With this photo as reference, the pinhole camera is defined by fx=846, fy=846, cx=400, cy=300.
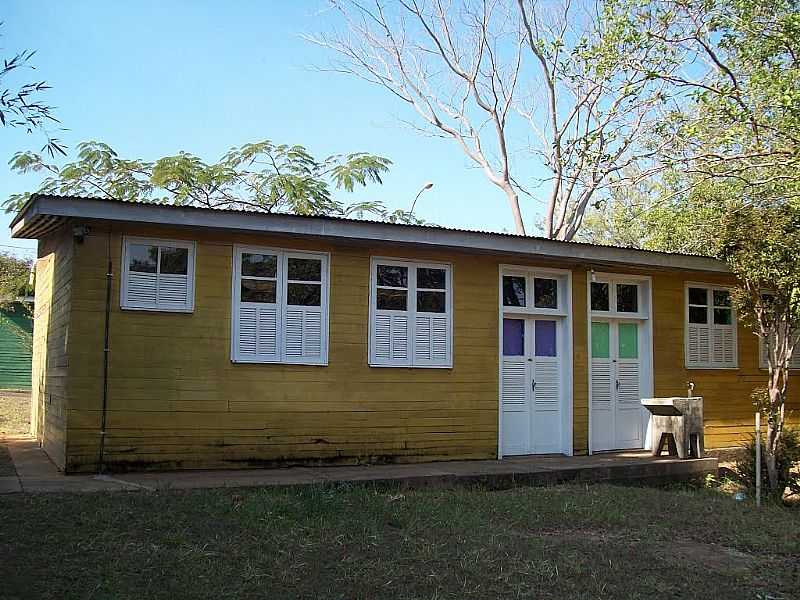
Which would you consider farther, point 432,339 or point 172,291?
point 432,339

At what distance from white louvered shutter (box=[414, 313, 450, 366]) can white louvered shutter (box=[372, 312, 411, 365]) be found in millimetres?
160

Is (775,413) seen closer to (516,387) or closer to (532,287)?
(516,387)

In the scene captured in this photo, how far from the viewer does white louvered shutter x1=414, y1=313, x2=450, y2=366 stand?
1124cm

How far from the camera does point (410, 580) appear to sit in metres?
6.07

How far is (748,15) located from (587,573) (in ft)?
29.9

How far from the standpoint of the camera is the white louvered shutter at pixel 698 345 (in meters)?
13.5

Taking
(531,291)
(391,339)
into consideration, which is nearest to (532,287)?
(531,291)

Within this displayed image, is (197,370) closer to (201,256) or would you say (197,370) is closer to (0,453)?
(201,256)

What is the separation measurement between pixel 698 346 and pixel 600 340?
1.92 metres

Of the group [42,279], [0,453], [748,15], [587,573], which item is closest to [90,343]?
[0,453]

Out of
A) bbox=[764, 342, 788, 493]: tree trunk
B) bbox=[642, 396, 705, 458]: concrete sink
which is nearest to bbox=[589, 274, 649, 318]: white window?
bbox=[642, 396, 705, 458]: concrete sink

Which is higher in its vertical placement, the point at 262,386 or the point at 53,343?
the point at 53,343

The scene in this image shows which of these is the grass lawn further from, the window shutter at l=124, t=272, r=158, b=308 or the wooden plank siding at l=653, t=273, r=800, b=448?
the wooden plank siding at l=653, t=273, r=800, b=448

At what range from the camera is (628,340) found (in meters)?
13.1
